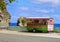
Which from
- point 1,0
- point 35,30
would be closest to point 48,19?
point 35,30

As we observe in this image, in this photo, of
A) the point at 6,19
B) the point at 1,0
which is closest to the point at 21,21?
the point at 6,19

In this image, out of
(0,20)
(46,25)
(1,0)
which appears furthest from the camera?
(0,20)

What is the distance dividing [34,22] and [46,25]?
118 inches

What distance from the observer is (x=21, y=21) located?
7106 centimetres

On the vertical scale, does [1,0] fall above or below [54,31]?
above

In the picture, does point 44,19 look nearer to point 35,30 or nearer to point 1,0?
point 35,30

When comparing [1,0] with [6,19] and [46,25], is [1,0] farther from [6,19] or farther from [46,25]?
[6,19]

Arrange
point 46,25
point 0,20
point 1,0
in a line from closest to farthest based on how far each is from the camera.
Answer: point 1,0 → point 46,25 → point 0,20

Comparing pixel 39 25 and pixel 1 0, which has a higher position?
pixel 1 0

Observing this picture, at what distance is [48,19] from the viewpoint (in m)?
47.2

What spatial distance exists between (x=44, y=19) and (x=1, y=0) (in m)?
31.6

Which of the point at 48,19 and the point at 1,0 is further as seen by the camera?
the point at 48,19

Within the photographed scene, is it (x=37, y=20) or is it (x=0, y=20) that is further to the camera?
(x=0, y=20)

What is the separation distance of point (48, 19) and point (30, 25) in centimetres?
438
